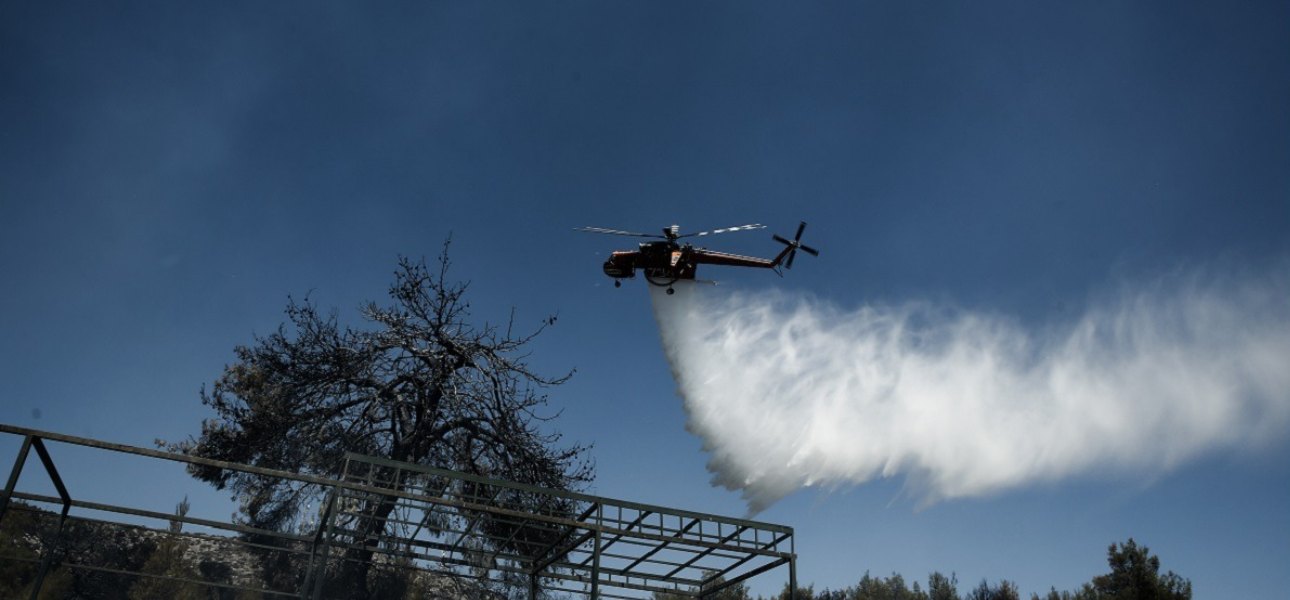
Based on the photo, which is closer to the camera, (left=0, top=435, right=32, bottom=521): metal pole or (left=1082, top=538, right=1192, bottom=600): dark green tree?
(left=0, top=435, right=32, bottom=521): metal pole

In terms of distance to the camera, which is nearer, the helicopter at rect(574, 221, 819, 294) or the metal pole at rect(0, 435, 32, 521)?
the metal pole at rect(0, 435, 32, 521)

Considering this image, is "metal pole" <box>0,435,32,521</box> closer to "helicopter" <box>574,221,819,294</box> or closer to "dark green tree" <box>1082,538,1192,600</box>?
"helicopter" <box>574,221,819,294</box>

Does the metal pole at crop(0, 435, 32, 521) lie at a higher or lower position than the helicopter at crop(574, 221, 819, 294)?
lower

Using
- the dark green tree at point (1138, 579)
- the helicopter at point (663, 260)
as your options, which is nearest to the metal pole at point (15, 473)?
the helicopter at point (663, 260)

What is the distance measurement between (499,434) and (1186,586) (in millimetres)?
35721

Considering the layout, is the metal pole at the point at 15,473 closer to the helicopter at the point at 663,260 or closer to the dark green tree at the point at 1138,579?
the helicopter at the point at 663,260

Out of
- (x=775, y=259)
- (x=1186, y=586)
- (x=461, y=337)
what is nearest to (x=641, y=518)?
(x=461, y=337)

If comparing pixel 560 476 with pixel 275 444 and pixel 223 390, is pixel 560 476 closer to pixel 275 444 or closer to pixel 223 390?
pixel 275 444

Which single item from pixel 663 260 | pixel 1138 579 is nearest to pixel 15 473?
pixel 663 260

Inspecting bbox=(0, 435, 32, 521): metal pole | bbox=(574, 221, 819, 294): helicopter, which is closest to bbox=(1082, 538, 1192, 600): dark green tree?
bbox=(574, 221, 819, 294): helicopter

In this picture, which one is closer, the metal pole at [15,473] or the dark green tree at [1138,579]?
the metal pole at [15,473]

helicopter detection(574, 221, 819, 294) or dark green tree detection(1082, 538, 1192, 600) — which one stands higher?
helicopter detection(574, 221, 819, 294)

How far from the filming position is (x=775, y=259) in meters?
32.5

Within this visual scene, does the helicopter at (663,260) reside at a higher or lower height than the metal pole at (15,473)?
higher
